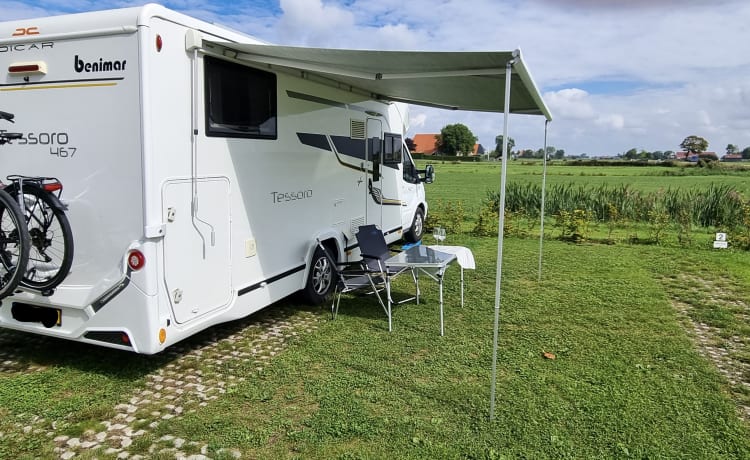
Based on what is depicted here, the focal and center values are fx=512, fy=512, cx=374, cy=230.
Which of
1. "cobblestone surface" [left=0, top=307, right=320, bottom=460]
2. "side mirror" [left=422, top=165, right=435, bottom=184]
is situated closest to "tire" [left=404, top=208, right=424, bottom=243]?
"side mirror" [left=422, top=165, right=435, bottom=184]

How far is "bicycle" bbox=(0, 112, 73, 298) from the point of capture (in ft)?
11.4

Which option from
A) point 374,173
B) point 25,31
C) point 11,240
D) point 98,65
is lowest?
point 11,240

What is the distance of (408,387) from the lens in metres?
3.69

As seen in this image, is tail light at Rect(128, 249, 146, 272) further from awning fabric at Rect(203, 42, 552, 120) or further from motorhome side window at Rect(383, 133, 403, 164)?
motorhome side window at Rect(383, 133, 403, 164)

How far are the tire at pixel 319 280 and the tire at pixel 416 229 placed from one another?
11.3 feet

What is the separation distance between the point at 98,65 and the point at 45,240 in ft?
4.23

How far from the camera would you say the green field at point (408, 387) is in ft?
9.89

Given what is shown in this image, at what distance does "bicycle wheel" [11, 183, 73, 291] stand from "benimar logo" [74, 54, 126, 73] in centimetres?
86

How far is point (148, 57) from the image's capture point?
328 cm

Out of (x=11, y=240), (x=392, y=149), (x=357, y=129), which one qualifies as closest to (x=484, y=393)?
(x=11, y=240)

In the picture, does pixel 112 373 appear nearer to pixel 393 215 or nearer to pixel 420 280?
pixel 420 280

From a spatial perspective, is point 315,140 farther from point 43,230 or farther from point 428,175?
point 428,175

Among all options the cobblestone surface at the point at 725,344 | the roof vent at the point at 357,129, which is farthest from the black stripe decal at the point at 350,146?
the cobblestone surface at the point at 725,344

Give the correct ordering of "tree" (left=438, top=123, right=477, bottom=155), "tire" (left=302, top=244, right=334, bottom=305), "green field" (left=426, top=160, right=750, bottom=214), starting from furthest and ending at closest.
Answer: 1. "tree" (left=438, top=123, right=477, bottom=155)
2. "green field" (left=426, top=160, right=750, bottom=214)
3. "tire" (left=302, top=244, right=334, bottom=305)
